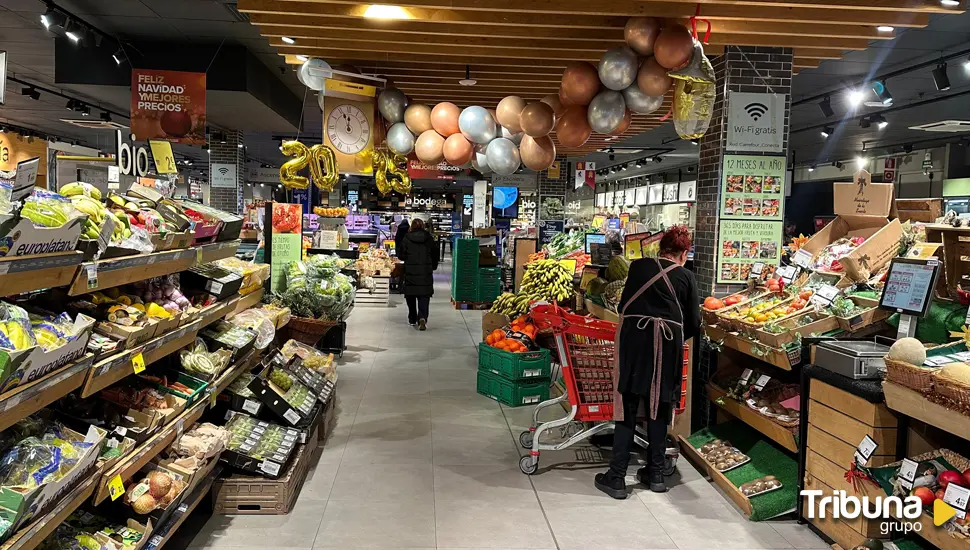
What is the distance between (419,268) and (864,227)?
6.55 meters

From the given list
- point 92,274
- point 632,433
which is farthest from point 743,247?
point 92,274

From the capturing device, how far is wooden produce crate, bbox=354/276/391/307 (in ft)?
44.5

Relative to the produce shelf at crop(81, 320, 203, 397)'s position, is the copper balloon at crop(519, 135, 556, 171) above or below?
above

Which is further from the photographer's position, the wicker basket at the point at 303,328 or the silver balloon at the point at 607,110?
the wicker basket at the point at 303,328

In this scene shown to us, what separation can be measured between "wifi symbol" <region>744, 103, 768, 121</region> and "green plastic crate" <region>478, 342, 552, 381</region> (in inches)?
107

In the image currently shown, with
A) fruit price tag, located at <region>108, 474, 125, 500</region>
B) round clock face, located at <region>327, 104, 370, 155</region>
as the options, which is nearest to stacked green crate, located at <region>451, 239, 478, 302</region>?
round clock face, located at <region>327, 104, 370, 155</region>

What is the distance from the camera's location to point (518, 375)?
631 cm

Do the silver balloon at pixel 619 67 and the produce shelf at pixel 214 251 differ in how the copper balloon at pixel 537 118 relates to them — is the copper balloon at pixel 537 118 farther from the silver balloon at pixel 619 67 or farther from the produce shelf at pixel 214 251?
the produce shelf at pixel 214 251

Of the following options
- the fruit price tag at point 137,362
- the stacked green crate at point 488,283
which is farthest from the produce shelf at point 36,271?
the stacked green crate at point 488,283

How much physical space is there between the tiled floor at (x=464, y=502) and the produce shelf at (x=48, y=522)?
3.77 ft

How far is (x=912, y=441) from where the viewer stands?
3.34 m

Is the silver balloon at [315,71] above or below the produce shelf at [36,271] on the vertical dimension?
above

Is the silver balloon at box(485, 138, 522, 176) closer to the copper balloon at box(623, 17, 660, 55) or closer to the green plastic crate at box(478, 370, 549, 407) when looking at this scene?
the copper balloon at box(623, 17, 660, 55)

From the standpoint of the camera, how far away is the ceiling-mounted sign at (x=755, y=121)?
5.48m
